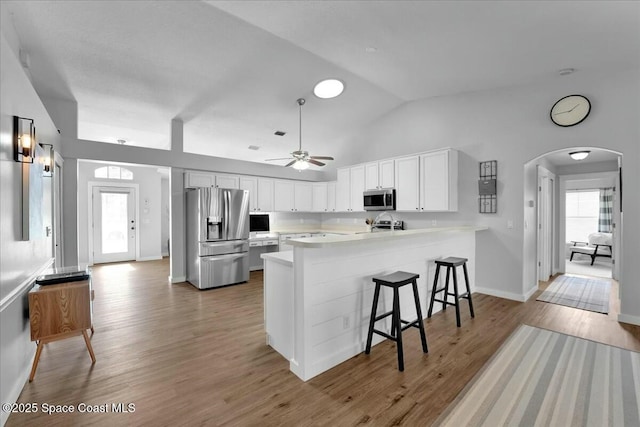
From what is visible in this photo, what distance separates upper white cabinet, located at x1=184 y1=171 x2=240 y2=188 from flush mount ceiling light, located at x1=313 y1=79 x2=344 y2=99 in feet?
7.77

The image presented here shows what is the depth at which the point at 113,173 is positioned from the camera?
7.57m

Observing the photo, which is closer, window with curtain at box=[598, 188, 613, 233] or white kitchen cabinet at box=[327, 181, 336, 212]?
white kitchen cabinet at box=[327, 181, 336, 212]

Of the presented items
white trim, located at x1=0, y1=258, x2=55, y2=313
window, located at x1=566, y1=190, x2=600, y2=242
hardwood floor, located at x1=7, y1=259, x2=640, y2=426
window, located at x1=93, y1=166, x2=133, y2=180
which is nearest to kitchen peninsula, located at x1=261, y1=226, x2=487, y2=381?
hardwood floor, located at x1=7, y1=259, x2=640, y2=426

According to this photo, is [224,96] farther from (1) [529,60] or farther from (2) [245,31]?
(1) [529,60]

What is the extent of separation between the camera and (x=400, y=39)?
3.38 m

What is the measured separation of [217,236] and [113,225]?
4414 mm

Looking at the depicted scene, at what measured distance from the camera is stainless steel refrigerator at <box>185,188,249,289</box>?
493 centimetres

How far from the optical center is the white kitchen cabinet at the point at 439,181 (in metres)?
4.62

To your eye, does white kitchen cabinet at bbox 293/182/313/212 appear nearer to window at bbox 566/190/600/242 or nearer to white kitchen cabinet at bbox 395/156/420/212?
white kitchen cabinet at bbox 395/156/420/212

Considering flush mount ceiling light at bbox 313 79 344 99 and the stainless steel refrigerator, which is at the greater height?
flush mount ceiling light at bbox 313 79 344 99

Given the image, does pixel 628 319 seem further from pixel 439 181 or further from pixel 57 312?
pixel 57 312

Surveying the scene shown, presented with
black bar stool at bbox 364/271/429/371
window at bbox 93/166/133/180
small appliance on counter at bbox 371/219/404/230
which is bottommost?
black bar stool at bbox 364/271/429/371

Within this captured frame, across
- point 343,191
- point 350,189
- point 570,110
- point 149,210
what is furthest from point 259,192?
point 570,110

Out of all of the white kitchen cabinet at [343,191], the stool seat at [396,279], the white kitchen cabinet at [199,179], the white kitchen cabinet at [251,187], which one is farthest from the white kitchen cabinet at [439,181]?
the white kitchen cabinet at [199,179]
